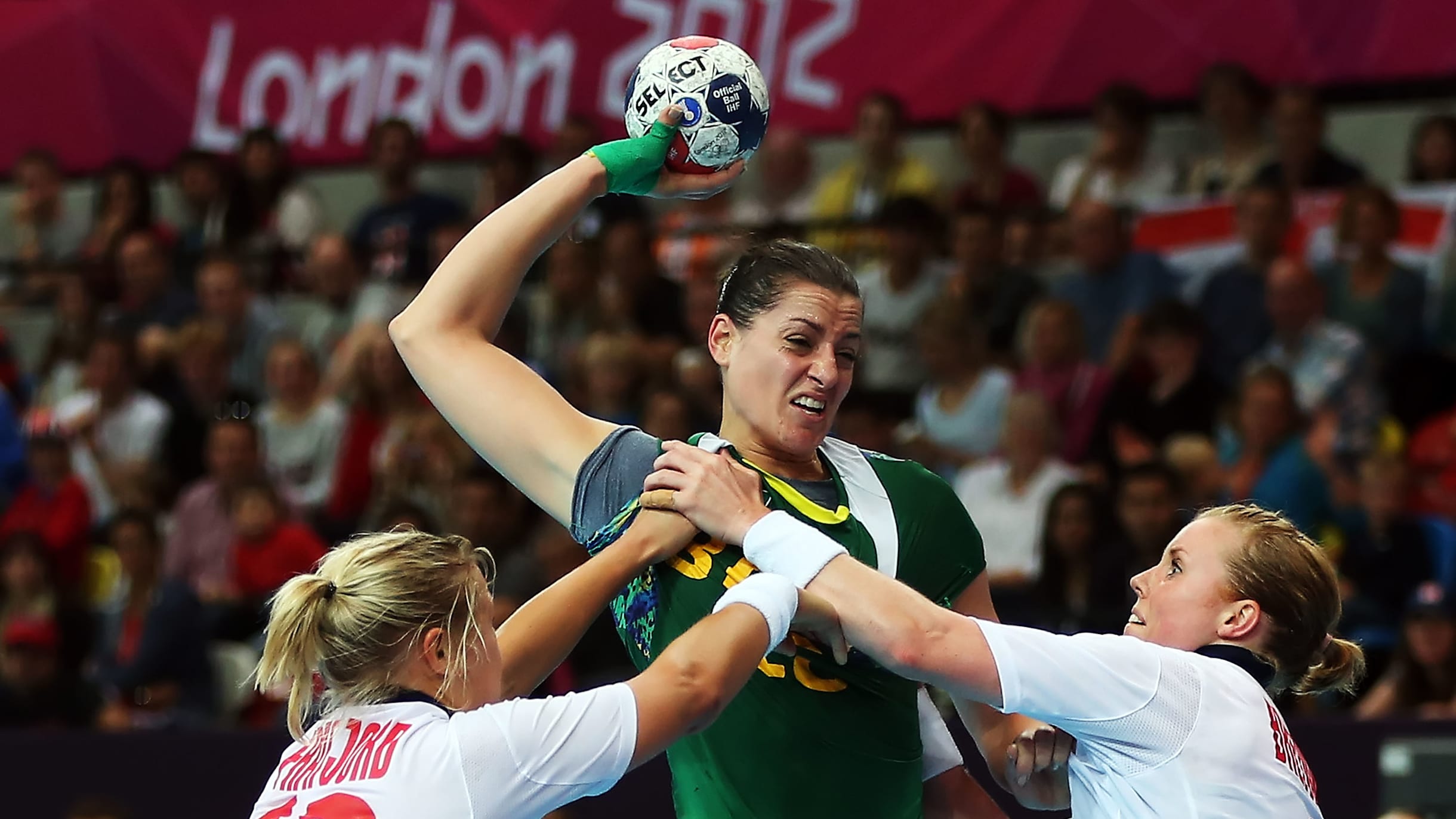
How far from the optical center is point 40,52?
11.8 meters

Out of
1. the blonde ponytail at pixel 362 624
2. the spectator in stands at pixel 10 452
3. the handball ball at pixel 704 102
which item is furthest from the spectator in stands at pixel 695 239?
the blonde ponytail at pixel 362 624

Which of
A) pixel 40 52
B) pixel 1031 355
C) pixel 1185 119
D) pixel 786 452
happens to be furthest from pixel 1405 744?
pixel 40 52

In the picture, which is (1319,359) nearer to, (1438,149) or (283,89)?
(1438,149)

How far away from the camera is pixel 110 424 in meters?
9.52

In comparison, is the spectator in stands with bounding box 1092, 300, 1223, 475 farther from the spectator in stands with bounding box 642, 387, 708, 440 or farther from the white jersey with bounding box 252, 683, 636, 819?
the white jersey with bounding box 252, 683, 636, 819

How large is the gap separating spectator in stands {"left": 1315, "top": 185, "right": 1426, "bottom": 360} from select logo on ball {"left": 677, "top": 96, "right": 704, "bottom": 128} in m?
4.78

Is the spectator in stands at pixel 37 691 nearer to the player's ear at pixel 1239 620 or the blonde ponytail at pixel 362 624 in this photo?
the blonde ponytail at pixel 362 624

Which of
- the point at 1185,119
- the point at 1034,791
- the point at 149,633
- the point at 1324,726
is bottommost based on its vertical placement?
the point at 149,633

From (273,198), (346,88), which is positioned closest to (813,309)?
(273,198)

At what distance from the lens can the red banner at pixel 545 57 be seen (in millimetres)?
8945

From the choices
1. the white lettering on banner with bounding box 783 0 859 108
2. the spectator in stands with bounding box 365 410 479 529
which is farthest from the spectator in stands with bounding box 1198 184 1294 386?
the spectator in stands with bounding box 365 410 479 529

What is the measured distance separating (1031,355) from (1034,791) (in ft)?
15.4

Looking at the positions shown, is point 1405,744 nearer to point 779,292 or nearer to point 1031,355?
point 1031,355

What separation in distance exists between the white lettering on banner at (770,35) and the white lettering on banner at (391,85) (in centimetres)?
9
